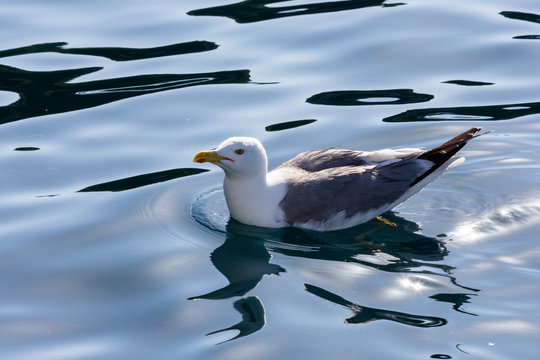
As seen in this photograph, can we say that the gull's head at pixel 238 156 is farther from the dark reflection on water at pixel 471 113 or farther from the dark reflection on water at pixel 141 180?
the dark reflection on water at pixel 471 113

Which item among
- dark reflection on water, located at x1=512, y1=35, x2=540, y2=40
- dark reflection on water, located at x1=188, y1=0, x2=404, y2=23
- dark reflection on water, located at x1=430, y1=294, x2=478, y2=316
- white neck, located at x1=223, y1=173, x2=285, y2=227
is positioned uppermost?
dark reflection on water, located at x1=188, y1=0, x2=404, y2=23

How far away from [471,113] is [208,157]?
386 centimetres

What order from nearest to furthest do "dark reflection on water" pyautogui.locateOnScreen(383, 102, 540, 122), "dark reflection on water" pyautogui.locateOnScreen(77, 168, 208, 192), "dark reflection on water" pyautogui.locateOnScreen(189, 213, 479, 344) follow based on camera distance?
"dark reflection on water" pyautogui.locateOnScreen(189, 213, 479, 344) → "dark reflection on water" pyautogui.locateOnScreen(77, 168, 208, 192) → "dark reflection on water" pyautogui.locateOnScreen(383, 102, 540, 122)

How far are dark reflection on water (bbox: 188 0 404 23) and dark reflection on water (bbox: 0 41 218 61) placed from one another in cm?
106

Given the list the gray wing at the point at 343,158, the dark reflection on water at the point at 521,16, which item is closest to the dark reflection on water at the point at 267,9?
the dark reflection on water at the point at 521,16

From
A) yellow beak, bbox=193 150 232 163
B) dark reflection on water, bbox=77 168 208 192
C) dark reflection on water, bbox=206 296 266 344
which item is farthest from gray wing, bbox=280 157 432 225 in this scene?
dark reflection on water, bbox=77 168 208 192

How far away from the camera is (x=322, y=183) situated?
849 cm

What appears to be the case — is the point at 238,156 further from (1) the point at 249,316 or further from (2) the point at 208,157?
(1) the point at 249,316

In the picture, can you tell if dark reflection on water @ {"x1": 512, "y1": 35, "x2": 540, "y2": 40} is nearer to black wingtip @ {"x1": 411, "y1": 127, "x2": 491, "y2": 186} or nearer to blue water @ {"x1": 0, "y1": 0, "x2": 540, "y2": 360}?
blue water @ {"x1": 0, "y1": 0, "x2": 540, "y2": 360}

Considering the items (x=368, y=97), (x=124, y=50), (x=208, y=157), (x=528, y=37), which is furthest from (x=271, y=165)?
(x=528, y=37)

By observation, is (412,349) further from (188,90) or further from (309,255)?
Result: (188,90)

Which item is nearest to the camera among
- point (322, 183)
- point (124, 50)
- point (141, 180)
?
point (322, 183)

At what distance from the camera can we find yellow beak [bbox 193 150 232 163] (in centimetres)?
823

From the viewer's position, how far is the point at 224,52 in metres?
12.4
